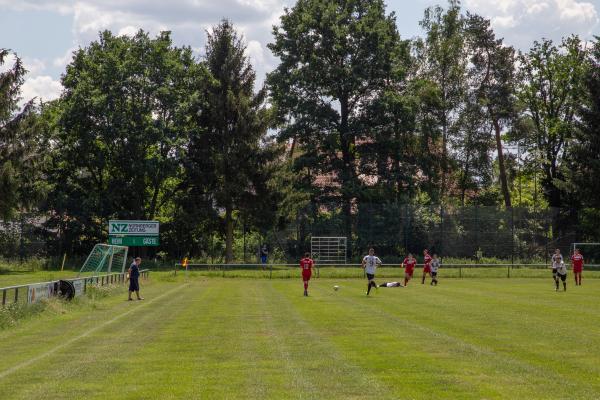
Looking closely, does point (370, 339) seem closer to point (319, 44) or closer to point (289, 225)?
point (289, 225)

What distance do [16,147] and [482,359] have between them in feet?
143

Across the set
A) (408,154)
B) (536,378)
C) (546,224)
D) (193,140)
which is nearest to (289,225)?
(193,140)

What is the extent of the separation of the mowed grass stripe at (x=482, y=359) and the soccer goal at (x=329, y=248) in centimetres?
3484

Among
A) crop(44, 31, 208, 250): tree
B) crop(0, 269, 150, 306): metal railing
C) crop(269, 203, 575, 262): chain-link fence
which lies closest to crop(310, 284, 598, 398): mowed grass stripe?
crop(0, 269, 150, 306): metal railing

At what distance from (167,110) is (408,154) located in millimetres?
20207

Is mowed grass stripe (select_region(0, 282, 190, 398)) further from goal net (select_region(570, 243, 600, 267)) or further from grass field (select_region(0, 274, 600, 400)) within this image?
goal net (select_region(570, 243, 600, 267))

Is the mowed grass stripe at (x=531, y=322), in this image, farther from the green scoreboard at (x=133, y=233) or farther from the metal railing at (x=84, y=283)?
the green scoreboard at (x=133, y=233)

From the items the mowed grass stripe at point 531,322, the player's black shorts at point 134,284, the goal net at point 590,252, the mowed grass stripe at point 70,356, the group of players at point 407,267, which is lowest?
the mowed grass stripe at point 70,356

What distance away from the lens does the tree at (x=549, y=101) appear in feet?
232

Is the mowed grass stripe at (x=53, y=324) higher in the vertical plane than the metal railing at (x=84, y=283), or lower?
lower

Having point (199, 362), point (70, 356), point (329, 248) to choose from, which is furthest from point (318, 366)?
point (329, 248)

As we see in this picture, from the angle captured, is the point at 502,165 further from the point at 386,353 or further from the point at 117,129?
the point at 386,353

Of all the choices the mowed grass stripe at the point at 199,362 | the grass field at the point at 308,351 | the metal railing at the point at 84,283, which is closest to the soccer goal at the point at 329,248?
the metal railing at the point at 84,283

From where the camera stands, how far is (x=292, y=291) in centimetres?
3538
